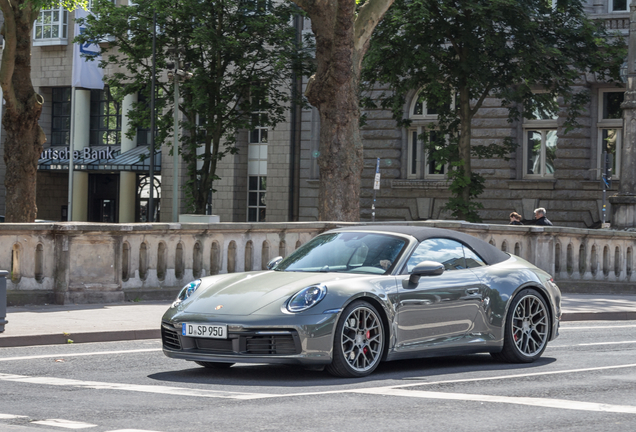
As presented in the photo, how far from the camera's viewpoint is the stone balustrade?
14680 millimetres

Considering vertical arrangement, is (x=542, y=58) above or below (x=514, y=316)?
above

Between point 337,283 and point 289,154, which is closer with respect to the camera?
point 337,283

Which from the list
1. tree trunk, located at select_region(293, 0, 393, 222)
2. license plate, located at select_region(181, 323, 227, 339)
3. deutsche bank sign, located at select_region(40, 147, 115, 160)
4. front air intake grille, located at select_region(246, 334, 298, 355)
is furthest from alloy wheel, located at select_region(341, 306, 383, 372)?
deutsche bank sign, located at select_region(40, 147, 115, 160)

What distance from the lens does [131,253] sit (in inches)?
612

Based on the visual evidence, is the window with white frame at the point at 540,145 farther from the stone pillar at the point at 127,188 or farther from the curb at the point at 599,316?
the curb at the point at 599,316

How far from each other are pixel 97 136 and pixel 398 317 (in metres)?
40.6

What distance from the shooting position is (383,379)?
8.34 meters

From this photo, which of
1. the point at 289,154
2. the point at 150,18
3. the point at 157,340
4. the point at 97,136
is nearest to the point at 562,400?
the point at 157,340

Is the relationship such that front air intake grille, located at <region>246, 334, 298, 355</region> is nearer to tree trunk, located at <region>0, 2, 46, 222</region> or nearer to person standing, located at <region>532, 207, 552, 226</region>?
person standing, located at <region>532, 207, 552, 226</region>

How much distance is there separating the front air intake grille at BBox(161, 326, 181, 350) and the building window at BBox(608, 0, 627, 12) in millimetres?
27886

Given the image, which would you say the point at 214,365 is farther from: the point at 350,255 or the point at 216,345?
the point at 350,255

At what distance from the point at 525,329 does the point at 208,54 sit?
25322 millimetres

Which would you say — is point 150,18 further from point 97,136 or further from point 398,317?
point 398,317

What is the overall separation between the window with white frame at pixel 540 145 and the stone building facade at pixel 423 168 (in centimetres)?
3
